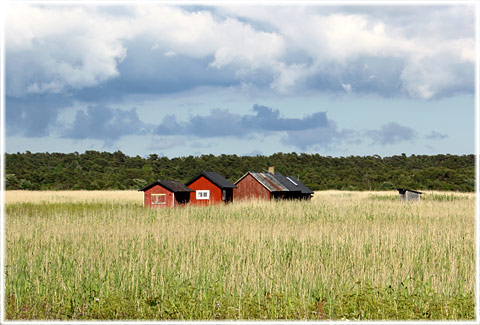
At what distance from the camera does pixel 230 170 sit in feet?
367

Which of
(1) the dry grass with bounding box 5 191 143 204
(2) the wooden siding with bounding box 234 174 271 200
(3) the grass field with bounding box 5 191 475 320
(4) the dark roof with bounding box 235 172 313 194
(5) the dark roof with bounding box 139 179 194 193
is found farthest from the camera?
(1) the dry grass with bounding box 5 191 143 204

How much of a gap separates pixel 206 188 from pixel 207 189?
0.11 m

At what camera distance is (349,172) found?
357 feet

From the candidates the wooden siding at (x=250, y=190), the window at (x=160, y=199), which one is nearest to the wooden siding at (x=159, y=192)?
the window at (x=160, y=199)

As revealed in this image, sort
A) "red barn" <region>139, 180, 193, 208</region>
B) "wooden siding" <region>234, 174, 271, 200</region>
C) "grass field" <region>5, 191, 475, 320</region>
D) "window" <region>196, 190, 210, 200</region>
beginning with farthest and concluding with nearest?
"wooden siding" <region>234, 174, 271, 200</region> → "window" <region>196, 190, 210, 200</region> → "red barn" <region>139, 180, 193, 208</region> → "grass field" <region>5, 191, 475, 320</region>

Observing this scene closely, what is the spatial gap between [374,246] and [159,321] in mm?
7627

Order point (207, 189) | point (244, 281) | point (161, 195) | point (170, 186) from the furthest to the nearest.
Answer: point (207, 189)
point (170, 186)
point (161, 195)
point (244, 281)

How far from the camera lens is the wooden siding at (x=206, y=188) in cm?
4400

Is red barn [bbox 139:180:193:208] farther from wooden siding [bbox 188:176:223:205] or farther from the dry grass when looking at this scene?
the dry grass

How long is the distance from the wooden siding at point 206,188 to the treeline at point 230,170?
4856cm

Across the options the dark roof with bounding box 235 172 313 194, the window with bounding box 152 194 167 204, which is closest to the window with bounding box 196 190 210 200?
the dark roof with bounding box 235 172 313 194

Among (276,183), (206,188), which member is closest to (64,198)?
(206,188)

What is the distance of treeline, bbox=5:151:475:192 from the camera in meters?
93.6

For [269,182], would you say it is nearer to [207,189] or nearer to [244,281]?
[207,189]
